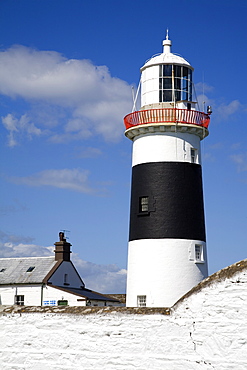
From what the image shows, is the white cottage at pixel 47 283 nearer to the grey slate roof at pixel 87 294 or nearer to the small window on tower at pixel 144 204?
the grey slate roof at pixel 87 294

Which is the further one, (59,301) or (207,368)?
(59,301)

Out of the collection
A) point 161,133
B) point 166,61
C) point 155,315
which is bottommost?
point 155,315

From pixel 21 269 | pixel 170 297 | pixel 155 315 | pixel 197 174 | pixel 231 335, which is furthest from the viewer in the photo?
pixel 21 269

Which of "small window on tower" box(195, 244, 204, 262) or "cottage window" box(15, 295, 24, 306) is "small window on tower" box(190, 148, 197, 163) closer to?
"small window on tower" box(195, 244, 204, 262)

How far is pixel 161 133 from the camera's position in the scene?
62.0 feet

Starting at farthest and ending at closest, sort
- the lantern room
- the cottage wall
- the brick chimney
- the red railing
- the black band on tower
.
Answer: the brick chimney, the cottage wall, the lantern room, the red railing, the black band on tower

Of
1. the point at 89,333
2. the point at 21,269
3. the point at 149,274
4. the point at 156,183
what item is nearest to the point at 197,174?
the point at 156,183

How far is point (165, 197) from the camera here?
720 inches

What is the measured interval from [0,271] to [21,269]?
1.61 m

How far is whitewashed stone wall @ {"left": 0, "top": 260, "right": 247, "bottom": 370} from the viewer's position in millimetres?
8672

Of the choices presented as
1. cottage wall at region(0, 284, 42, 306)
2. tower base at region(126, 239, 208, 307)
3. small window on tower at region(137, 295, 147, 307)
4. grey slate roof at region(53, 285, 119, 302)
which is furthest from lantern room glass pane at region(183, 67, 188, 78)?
cottage wall at region(0, 284, 42, 306)

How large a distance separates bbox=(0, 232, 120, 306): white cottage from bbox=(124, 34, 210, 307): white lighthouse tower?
17.1 metres

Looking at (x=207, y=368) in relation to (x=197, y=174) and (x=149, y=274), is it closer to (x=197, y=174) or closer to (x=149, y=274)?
(x=149, y=274)

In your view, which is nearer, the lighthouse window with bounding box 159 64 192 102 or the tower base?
the tower base
